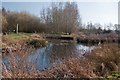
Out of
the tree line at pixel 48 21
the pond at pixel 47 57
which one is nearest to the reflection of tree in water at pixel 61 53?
the pond at pixel 47 57

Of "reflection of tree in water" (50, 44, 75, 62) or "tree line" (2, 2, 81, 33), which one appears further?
"tree line" (2, 2, 81, 33)

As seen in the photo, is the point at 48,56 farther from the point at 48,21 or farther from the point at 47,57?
the point at 48,21

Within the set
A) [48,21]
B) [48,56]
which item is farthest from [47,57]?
[48,21]

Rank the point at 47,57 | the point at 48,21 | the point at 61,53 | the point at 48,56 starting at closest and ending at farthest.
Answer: the point at 47,57 → the point at 48,56 → the point at 61,53 → the point at 48,21

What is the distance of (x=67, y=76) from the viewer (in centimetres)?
577

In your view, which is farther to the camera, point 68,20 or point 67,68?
point 68,20

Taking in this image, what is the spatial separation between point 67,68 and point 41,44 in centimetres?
1828

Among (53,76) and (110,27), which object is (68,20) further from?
(53,76)

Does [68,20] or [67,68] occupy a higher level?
[68,20]

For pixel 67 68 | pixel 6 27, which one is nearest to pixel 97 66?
pixel 67 68

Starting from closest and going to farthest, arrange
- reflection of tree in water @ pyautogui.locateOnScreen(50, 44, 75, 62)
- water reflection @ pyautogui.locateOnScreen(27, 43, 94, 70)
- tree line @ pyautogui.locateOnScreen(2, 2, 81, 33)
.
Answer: water reflection @ pyautogui.locateOnScreen(27, 43, 94, 70) < reflection of tree in water @ pyautogui.locateOnScreen(50, 44, 75, 62) < tree line @ pyautogui.locateOnScreen(2, 2, 81, 33)

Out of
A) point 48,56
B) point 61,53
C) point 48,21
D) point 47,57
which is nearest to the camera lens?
point 47,57

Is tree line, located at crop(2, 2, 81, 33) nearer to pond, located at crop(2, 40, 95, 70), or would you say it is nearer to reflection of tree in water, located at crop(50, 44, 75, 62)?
reflection of tree in water, located at crop(50, 44, 75, 62)

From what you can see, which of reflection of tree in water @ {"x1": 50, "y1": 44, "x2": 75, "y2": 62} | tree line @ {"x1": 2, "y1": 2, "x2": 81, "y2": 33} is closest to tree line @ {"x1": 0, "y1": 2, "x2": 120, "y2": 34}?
tree line @ {"x1": 2, "y1": 2, "x2": 81, "y2": 33}
